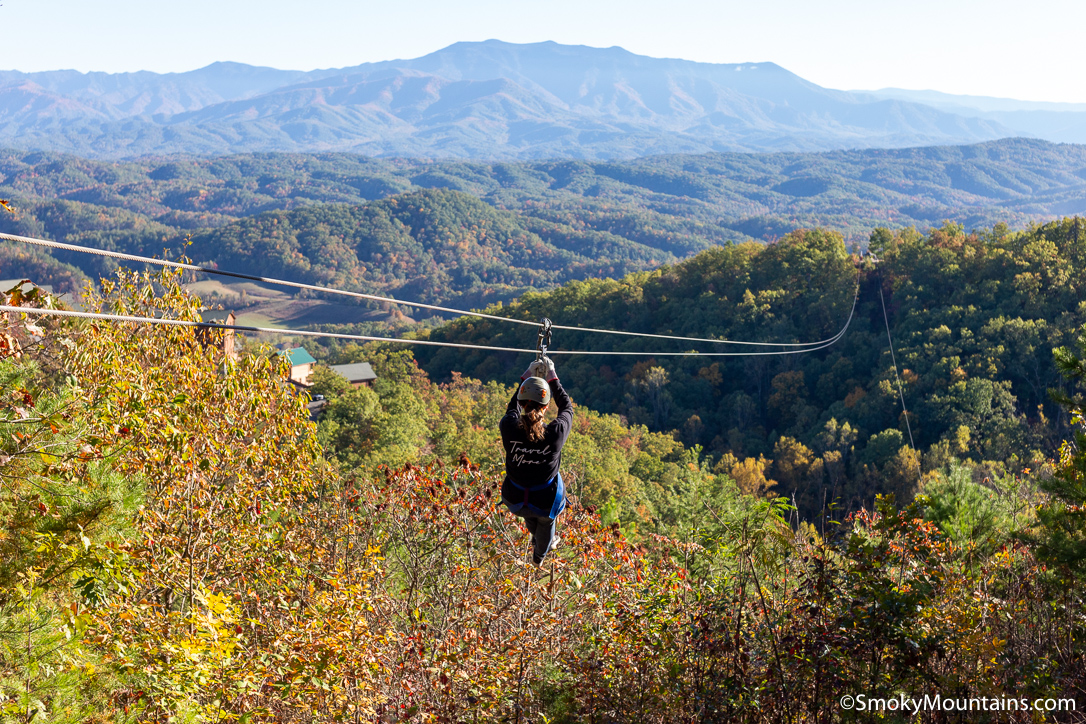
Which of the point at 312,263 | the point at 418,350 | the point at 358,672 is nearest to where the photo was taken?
the point at 358,672

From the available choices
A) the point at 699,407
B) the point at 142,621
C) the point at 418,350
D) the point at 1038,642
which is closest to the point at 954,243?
the point at 699,407

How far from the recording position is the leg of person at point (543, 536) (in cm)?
620

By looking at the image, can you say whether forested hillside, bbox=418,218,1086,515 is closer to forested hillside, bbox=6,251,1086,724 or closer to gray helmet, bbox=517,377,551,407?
forested hillside, bbox=6,251,1086,724

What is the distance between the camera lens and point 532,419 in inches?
209

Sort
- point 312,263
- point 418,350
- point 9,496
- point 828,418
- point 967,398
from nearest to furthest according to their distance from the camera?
point 9,496 < point 967,398 < point 828,418 < point 418,350 < point 312,263

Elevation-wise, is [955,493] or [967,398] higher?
[955,493]

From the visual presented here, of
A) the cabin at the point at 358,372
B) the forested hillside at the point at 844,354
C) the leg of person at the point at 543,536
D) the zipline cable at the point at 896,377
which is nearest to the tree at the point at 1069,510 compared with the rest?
the leg of person at the point at 543,536

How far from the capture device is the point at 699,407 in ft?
222

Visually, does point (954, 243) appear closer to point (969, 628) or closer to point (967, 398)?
point (967, 398)

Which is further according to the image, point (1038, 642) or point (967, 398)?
point (967, 398)

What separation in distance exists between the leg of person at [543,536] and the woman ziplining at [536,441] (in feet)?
0.20

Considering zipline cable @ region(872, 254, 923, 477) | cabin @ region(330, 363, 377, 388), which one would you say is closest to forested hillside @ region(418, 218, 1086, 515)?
zipline cable @ region(872, 254, 923, 477)

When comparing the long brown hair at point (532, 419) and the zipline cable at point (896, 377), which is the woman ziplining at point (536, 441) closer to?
the long brown hair at point (532, 419)

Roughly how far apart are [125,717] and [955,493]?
1046 centimetres
